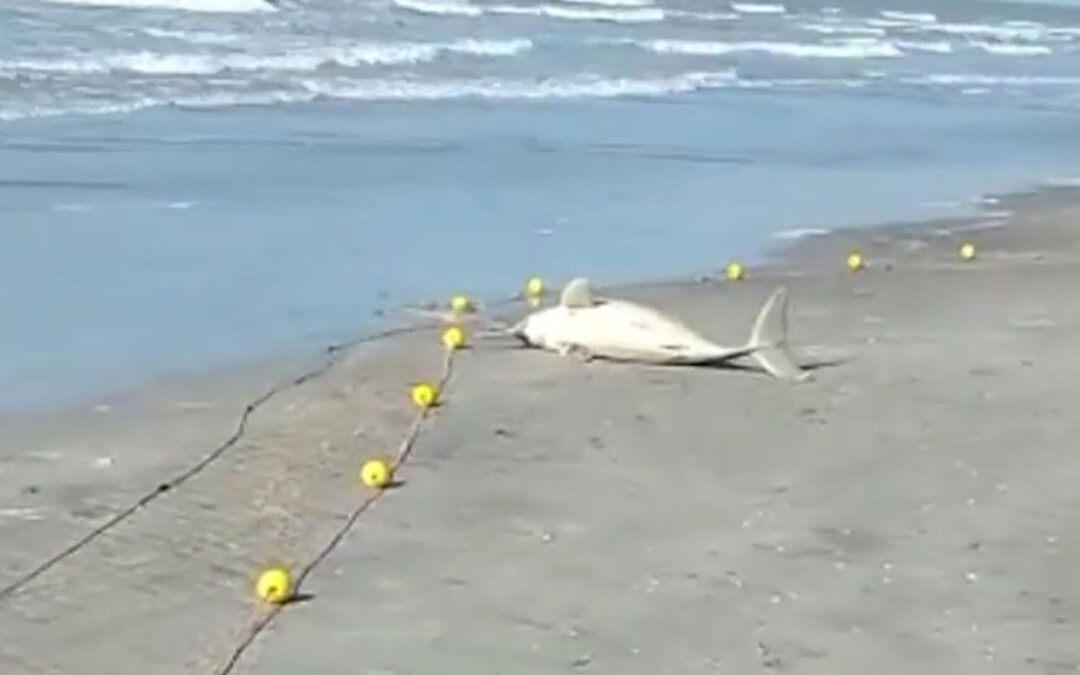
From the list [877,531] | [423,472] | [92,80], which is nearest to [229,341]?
[423,472]

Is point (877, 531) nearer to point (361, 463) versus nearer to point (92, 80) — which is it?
point (361, 463)

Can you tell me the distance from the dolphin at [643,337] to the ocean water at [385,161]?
1.26m

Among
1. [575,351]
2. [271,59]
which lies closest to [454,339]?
[575,351]

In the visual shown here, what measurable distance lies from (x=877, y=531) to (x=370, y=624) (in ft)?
6.66

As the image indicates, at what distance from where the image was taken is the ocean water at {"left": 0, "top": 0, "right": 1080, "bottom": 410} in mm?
12703

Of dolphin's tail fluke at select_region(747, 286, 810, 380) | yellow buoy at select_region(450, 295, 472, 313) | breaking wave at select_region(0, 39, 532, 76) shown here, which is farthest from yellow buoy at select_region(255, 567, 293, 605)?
breaking wave at select_region(0, 39, 532, 76)

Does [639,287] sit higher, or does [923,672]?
[923,672]

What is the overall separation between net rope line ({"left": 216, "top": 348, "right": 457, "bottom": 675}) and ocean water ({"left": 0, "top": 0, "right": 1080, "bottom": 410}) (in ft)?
3.92

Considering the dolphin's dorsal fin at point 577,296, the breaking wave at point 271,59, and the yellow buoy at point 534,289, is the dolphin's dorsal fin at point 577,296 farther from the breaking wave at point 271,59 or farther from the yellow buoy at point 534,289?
the breaking wave at point 271,59

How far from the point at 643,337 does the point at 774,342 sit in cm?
62

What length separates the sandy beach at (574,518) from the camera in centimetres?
698

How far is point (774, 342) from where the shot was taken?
11.0 meters

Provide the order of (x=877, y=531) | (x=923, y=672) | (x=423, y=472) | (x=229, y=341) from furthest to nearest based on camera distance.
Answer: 1. (x=229, y=341)
2. (x=423, y=472)
3. (x=877, y=531)
4. (x=923, y=672)

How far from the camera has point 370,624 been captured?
280 inches
